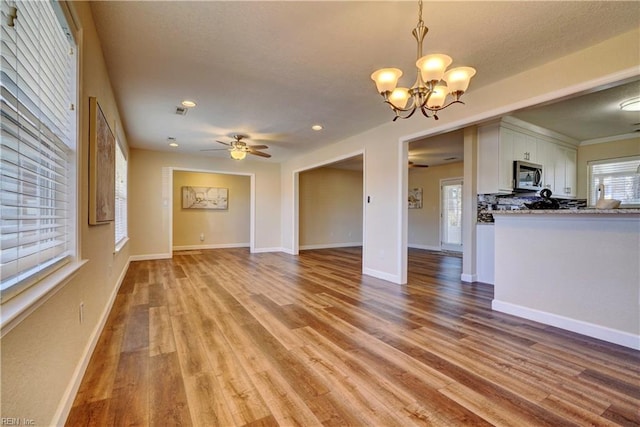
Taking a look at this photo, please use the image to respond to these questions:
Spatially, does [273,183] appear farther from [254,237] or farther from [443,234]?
[443,234]

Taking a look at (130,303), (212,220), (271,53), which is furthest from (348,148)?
(212,220)

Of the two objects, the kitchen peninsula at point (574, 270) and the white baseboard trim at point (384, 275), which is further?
the white baseboard trim at point (384, 275)

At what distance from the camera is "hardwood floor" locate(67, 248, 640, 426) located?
159 cm

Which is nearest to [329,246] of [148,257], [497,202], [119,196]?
[148,257]

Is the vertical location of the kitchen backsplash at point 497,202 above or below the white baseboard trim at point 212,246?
above

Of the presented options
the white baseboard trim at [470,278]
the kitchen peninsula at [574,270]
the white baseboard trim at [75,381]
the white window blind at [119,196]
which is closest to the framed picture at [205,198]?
the white window blind at [119,196]

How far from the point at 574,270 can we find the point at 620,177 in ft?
14.3

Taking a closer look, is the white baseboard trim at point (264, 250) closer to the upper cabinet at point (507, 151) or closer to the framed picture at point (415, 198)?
the framed picture at point (415, 198)

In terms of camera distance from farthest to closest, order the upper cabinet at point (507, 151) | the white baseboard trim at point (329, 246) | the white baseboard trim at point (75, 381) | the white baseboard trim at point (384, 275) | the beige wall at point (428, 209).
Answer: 1. the white baseboard trim at point (329, 246)
2. the beige wall at point (428, 209)
3. the white baseboard trim at point (384, 275)
4. the upper cabinet at point (507, 151)
5. the white baseboard trim at point (75, 381)

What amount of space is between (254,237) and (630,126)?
25.4 ft

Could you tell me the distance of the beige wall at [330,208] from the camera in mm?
8688

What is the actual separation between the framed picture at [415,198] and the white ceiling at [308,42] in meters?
5.71

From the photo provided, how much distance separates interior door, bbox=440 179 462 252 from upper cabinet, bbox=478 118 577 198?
9.56 ft

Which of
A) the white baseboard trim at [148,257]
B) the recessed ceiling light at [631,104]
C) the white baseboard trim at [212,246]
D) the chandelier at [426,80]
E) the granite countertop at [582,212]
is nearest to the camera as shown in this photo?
the chandelier at [426,80]
